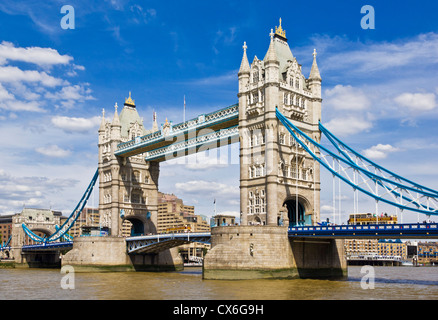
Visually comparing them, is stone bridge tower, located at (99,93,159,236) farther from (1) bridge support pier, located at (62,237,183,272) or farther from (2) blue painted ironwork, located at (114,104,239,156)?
(1) bridge support pier, located at (62,237,183,272)

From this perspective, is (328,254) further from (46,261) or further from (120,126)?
(46,261)

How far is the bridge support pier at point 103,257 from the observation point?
8456cm

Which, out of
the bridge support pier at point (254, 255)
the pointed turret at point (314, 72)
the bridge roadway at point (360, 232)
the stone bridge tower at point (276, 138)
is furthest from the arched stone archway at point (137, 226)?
the pointed turret at point (314, 72)

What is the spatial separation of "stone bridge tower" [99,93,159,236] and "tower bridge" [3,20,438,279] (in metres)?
0.49

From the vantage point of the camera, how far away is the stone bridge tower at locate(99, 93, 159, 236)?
9506cm

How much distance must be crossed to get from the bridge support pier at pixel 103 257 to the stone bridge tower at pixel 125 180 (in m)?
6.78

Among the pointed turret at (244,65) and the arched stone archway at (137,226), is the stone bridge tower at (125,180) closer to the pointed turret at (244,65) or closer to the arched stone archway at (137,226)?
the arched stone archway at (137,226)

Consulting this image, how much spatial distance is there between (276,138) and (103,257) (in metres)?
36.5

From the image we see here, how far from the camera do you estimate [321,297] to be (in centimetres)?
4134

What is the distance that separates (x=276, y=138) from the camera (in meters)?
65.8

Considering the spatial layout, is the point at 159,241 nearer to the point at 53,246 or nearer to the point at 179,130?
the point at 179,130

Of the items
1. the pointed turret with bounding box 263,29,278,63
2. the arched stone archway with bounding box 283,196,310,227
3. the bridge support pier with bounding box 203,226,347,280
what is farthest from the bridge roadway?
the pointed turret with bounding box 263,29,278,63

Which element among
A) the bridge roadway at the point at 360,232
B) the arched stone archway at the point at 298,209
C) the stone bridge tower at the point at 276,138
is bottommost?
the bridge roadway at the point at 360,232
